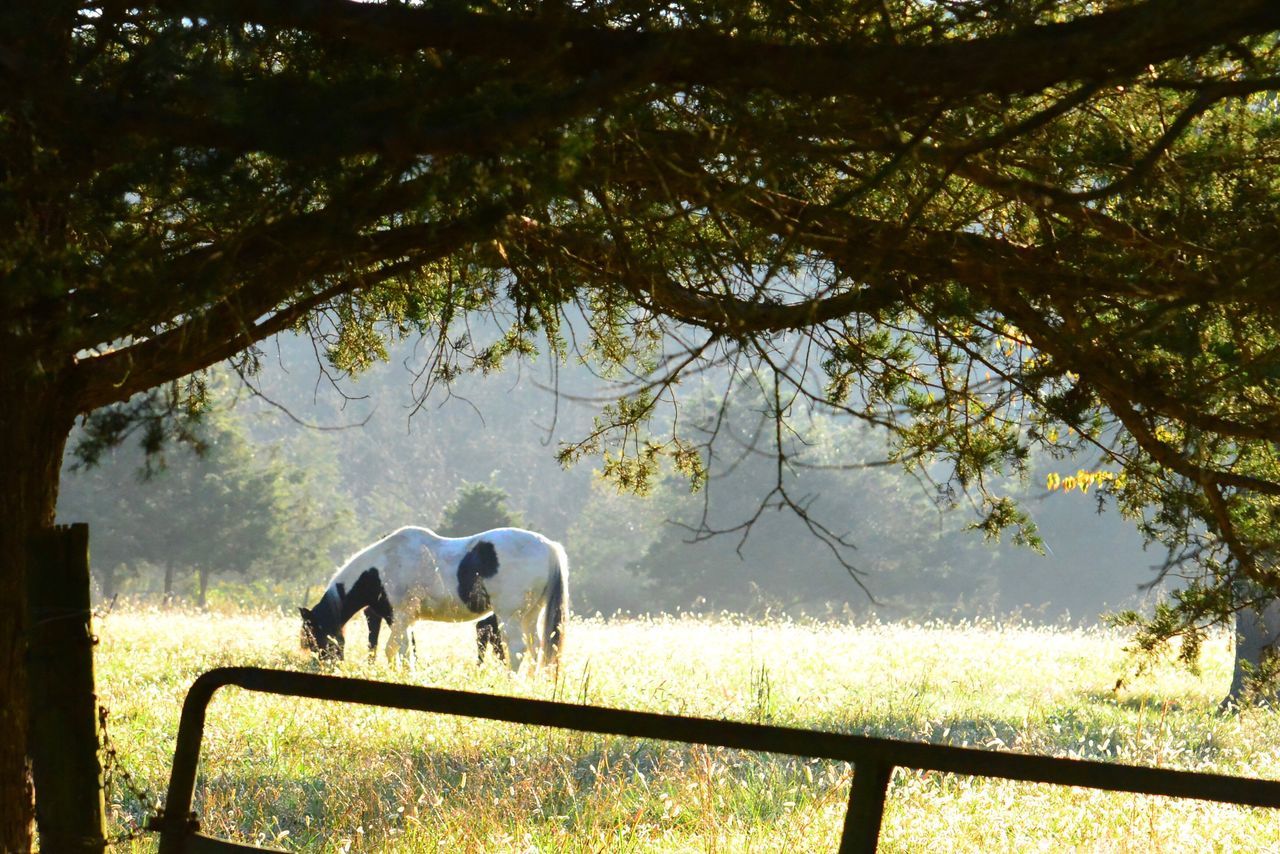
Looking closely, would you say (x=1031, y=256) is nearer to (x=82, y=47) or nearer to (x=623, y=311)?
(x=623, y=311)

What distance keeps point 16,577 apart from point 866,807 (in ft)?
7.65

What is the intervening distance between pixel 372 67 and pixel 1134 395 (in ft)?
6.66

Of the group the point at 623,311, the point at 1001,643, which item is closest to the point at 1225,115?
the point at 623,311

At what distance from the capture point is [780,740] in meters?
1.91

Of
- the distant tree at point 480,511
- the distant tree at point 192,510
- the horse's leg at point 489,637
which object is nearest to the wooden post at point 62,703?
the horse's leg at point 489,637

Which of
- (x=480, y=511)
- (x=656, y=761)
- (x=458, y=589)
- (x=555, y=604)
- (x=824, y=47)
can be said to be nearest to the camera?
(x=824, y=47)

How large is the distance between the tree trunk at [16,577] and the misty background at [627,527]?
Result: 25502mm

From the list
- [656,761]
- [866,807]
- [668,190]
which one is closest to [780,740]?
[866,807]

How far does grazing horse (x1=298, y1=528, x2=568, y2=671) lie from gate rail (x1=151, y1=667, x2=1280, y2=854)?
942cm

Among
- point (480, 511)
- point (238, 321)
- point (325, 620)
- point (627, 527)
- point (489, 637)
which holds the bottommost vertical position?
point (325, 620)

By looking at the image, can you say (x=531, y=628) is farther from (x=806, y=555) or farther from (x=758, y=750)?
(x=806, y=555)

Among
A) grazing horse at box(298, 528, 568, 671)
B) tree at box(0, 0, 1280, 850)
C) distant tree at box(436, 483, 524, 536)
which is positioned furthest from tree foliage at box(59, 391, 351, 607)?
tree at box(0, 0, 1280, 850)

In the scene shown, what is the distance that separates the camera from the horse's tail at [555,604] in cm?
1209

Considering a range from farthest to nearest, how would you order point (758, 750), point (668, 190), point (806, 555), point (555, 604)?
point (806, 555), point (555, 604), point (668, 190), point (758, 750)
